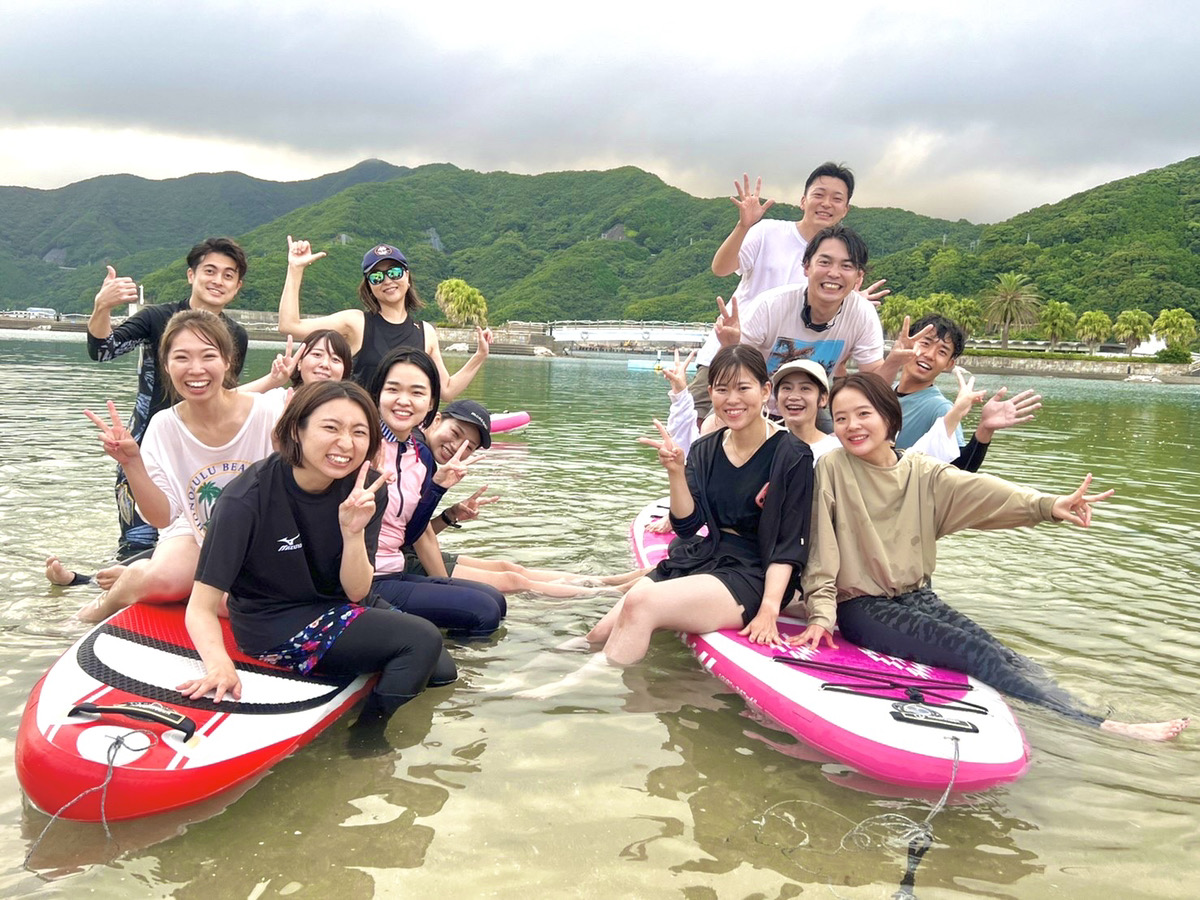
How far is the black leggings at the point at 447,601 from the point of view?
16.1ft

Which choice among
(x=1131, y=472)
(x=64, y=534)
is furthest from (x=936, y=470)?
(x=1131, y=472)

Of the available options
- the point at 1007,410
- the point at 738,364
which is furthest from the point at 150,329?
the point at 1007,410

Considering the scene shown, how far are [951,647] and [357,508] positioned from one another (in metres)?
3.20

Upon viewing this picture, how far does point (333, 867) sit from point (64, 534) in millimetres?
6034

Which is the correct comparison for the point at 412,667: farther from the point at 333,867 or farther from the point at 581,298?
the point at 581,298

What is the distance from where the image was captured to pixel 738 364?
4656 millimetres

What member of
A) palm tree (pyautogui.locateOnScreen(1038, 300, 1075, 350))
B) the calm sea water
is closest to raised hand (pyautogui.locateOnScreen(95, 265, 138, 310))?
the calm sea water

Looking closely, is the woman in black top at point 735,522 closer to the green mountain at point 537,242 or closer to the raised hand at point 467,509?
the raised hand at point 467,509

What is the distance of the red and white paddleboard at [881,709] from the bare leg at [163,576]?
287 cm

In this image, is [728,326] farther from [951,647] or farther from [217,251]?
[217,251]

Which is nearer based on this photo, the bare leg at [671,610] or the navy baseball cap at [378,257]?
the bare leg at [671,610]

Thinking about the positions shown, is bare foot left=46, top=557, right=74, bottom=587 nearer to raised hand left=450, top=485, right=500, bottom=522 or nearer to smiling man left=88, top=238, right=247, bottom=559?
smiling man left=88, top=238, right=247, bottom=559

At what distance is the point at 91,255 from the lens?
189625 mm

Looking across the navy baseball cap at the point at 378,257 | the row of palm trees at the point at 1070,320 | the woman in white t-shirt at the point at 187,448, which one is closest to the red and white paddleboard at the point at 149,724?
the woman in white t-shirt at the point at 187,448
